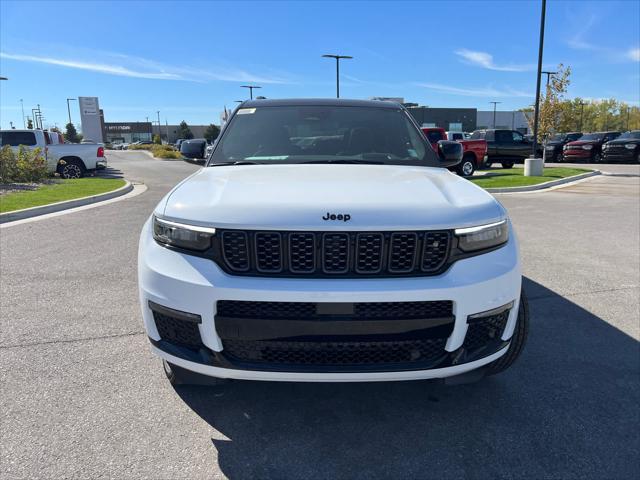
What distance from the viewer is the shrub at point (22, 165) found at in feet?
47.2

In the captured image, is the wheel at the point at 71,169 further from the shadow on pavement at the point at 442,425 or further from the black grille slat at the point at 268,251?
the black grille slat at the point at 268,251

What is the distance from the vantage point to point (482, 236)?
2.29 m

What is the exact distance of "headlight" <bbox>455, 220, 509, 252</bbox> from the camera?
2.22m

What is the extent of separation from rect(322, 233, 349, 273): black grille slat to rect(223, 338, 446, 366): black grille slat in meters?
0.34

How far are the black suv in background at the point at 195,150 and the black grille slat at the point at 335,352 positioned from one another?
2.47 m

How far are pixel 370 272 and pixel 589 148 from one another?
1152 inches

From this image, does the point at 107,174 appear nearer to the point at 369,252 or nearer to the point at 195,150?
the point at 195,150

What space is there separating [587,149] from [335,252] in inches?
1156

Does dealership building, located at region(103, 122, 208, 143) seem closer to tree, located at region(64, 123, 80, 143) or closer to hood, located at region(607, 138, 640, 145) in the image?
tree, located at region(64, 123, 80, 143)

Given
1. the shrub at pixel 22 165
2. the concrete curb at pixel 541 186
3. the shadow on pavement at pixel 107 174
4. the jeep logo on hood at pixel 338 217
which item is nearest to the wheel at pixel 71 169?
the shadow on pavement at pixel 107 174

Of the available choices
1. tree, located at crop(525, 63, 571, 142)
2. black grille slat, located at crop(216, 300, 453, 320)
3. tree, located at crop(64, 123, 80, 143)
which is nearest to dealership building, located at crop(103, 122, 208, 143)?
tree, located at crop(64, 123, 80, 143)

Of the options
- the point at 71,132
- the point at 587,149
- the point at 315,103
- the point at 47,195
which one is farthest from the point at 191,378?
the point at 71,132

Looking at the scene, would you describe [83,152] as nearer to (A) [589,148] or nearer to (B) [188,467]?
(B) [188,467]

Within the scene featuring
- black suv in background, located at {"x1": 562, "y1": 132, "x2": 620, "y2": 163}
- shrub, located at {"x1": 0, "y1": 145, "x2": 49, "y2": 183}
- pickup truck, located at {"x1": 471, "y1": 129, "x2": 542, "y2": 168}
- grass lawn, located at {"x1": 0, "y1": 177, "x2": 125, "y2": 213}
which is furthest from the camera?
black suv in background, located at {"x1": 562, "y1": 132, "x2": 620, "y2": 163}
